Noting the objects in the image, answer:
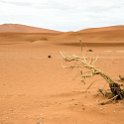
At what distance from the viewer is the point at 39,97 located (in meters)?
7.87

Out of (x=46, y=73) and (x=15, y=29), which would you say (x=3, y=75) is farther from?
(x=15, y=29)

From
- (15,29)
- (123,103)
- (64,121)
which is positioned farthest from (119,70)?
(15,29)

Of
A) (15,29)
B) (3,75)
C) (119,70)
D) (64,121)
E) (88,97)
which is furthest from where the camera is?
(15,29)

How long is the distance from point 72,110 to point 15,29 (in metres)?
51.8

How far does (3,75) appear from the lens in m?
11.3

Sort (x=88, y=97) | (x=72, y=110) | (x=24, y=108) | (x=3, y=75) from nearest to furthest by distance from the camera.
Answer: (x=72, y=110), (x=24, y=108), (x=88, y=97), (x=3, y=75)

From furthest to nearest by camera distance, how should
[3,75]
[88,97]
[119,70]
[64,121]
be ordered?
1. [119,70]
2. [3,75]
3. [88,97]
4. [64,121]

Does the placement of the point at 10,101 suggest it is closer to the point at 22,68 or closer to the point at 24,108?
the point at 24,108

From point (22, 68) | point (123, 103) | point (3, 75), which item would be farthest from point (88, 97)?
point (22, 68)

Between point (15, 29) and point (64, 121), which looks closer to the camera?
point (64, 121)

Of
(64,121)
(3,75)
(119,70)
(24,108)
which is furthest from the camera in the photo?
(119,70)

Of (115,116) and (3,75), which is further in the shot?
(3,75)

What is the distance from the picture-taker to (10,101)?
24.5ft

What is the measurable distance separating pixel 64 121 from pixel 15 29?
52368 mm
